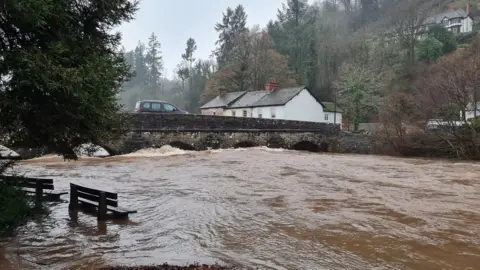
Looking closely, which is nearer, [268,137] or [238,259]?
[238,259]

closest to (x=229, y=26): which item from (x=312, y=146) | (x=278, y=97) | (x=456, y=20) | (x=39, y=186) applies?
(x=278, y=97)

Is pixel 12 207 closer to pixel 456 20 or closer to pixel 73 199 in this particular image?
pixel 73 199

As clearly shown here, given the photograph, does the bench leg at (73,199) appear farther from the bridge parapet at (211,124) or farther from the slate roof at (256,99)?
the slate roof at (256,99)

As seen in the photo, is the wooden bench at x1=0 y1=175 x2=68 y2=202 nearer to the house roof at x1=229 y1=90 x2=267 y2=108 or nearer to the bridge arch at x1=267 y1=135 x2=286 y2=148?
the bridge arch at x1=267 y1=135 x2=286 y2=148

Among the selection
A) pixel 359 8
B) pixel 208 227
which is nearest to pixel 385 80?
pixel 208 227

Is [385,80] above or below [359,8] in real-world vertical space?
below

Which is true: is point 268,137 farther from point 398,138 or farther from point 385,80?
point 385,80

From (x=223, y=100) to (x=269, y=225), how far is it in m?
34.7

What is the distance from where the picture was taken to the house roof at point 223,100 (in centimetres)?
4131

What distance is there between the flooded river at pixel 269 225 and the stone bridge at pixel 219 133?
8.20 m

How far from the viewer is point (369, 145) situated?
27.7 m

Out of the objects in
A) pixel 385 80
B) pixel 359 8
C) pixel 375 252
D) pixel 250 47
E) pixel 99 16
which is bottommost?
pixel 375 252

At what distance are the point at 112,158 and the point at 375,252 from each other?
17.2 metres

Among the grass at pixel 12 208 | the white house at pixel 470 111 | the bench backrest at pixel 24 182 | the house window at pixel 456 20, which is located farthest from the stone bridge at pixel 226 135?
the house window at pixel 456 20
